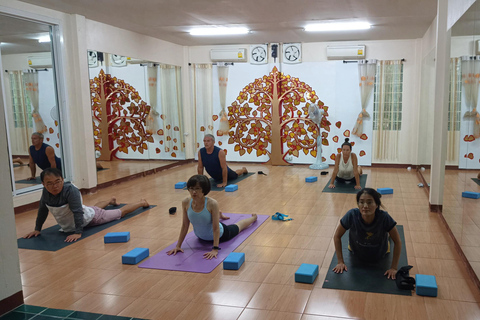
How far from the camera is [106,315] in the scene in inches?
108

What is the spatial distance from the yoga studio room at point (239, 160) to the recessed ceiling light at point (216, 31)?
75 mm

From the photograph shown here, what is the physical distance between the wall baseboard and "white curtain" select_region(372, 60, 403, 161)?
24.6 ft

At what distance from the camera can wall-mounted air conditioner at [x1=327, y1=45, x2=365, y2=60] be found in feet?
28.7

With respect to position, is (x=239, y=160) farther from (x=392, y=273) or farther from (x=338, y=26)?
(x=392, y=273)

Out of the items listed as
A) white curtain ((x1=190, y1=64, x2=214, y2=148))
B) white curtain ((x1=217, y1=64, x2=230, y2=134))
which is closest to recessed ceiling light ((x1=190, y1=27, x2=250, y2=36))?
white curtain ((x1=217, y1=64, x2=230, y2=134))

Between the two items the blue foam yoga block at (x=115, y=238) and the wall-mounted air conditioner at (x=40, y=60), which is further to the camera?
the wall-mounted air conditioner at (x=40, y=60)

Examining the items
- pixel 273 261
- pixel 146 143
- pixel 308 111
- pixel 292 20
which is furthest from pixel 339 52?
pixel 273 261

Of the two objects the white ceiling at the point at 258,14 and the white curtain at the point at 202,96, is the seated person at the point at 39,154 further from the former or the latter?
the white curtain at the point at 202,96

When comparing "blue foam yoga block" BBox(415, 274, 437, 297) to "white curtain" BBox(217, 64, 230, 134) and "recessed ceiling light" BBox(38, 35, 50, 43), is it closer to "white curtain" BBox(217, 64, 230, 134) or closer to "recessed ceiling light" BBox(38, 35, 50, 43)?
"recessed ceiling light" BBox(38, 35, 50, 43)

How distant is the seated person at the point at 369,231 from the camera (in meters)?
3.11

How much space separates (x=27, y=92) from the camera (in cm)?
559

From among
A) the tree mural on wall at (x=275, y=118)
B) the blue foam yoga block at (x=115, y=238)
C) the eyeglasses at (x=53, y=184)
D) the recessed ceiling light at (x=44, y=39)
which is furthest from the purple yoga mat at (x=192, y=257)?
the tree mural on wall at (x=275, y=118)

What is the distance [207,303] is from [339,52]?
7120 millimetres

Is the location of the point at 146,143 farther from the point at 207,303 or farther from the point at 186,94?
the point at 207,303
